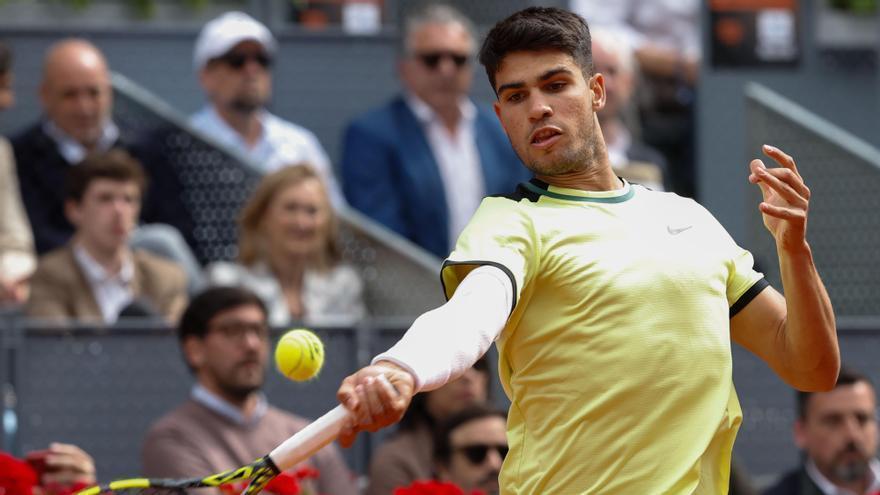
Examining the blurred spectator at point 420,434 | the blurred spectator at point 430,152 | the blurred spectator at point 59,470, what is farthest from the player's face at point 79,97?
the blurred spectator at point 59,470

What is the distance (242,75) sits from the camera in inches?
354

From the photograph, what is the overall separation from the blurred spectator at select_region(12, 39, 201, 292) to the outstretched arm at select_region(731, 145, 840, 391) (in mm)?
4774

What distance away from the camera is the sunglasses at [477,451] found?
22.0ft

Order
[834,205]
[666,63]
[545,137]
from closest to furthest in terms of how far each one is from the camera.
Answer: [545,137], [834,205], [666,63]

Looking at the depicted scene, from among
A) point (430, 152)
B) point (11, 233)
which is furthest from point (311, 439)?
point (430, 152)

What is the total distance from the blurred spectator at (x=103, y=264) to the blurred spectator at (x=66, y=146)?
278 mm

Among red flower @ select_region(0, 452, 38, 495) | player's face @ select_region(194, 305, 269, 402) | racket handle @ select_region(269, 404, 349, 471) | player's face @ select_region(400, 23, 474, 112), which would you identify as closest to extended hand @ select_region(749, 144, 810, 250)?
racket handle @ select_region(269, 404, 349, 471)


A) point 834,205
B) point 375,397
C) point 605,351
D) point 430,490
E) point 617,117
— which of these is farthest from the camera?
point 834,205

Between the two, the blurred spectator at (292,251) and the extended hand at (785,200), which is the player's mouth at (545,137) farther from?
the blurred spectator at (292,251)

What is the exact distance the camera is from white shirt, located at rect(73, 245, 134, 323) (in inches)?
299

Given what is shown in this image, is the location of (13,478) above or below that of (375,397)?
below

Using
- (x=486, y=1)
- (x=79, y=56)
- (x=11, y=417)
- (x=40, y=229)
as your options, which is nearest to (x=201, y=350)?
(x=11, y=417)

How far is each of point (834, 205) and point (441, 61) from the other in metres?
2.55

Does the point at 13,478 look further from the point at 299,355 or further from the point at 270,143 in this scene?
the point at 270,143
